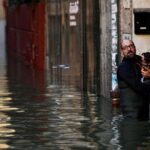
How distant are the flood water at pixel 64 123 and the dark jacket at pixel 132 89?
35cm

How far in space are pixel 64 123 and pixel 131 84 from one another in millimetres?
2081

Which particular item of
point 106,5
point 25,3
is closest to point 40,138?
point 106,5

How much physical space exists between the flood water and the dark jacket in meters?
0.35

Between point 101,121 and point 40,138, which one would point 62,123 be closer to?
point 101,121

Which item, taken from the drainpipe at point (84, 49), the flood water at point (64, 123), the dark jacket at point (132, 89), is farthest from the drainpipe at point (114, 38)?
the dark jacket at point (132, 89)

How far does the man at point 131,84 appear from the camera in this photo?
450 inches

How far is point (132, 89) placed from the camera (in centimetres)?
1148

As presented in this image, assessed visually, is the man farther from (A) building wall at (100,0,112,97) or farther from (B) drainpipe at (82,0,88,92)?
(B) drainpipe at (82,0,88,92)

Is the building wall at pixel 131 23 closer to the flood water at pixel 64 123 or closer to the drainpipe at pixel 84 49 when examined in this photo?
the flood water at pixel 64 123

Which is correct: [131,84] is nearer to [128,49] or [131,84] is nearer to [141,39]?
[128,49]

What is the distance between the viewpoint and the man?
11438mm

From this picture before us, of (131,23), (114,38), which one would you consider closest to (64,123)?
(131,23)

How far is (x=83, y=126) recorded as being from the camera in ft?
41.5

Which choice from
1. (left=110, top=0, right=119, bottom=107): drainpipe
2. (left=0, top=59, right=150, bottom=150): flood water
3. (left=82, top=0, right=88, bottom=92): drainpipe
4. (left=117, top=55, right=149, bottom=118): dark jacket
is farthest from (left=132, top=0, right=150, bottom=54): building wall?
(left=82, top=0, right=88, bottom=92): drainpipe
